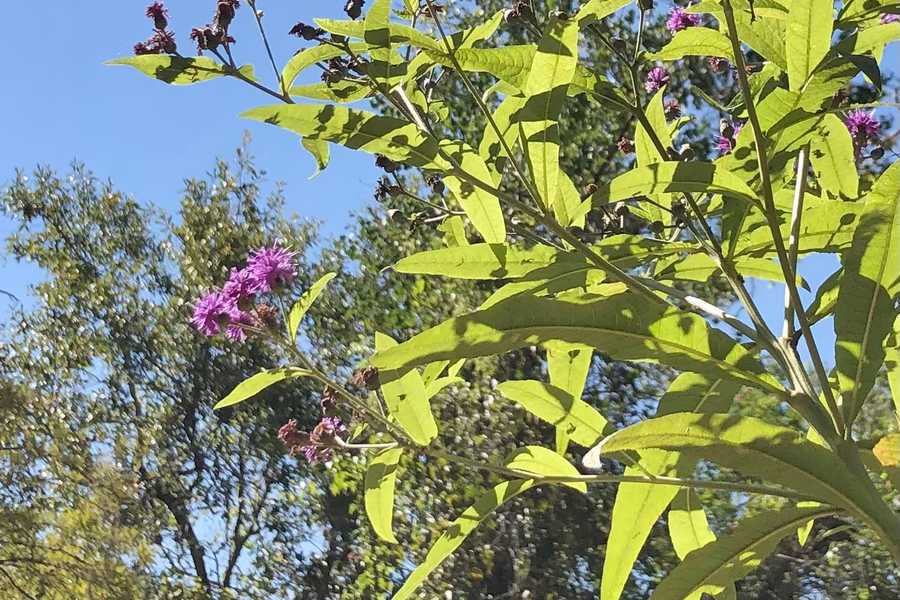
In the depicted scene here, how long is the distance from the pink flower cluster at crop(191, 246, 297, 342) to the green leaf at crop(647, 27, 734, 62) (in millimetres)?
663

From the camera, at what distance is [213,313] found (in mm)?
1372

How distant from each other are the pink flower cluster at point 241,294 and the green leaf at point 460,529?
42 cm

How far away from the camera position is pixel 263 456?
8.99m

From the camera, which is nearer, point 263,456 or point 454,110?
point 454,110

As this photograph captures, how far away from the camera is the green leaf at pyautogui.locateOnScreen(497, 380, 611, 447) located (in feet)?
3.31

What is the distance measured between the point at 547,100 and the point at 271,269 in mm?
657

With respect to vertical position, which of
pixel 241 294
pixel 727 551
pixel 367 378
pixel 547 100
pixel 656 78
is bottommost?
pixel 727 551

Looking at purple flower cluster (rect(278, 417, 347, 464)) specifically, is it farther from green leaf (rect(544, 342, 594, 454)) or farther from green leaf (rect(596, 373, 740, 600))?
green leaf (rect(596, 373, 740, 600))

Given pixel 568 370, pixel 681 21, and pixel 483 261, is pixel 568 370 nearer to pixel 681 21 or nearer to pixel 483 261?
pixel 483 261

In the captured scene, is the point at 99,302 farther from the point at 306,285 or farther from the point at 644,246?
the point at 644,246

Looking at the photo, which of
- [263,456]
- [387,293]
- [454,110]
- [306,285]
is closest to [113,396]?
[263,456]

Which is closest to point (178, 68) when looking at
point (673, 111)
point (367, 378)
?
point (367, 378)

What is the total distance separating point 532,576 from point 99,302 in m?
5.56

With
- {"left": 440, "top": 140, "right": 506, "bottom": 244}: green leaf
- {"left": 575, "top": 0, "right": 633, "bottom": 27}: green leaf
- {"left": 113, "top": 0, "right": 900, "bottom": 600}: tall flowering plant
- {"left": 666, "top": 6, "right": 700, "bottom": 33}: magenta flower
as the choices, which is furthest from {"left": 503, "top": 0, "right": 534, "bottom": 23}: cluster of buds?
{"left": 666, "top": 6, "right": 700, "bottom": 33}: magenta flower
